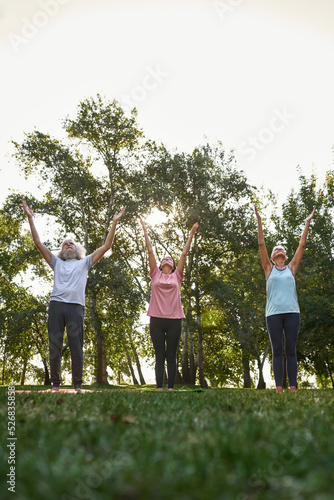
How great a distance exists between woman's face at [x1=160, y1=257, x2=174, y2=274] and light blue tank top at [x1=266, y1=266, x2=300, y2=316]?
5.70ft

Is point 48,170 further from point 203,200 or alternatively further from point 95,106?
point 203,200

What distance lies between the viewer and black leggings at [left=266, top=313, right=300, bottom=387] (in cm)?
663

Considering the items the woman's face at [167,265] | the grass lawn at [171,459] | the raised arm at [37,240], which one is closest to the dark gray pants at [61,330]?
the raised arm at [37,240]

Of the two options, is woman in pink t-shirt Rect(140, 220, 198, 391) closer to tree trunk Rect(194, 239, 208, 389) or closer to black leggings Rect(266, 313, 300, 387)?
black leggings Rect(266, 313, 300, 387)

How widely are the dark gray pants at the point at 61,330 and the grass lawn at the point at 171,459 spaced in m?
3.74

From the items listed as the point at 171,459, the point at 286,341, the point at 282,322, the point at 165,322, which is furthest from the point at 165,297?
the point at 171,459

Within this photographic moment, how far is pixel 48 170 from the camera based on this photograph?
22.8 m

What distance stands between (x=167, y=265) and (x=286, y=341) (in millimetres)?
2391

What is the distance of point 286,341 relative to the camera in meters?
6.59

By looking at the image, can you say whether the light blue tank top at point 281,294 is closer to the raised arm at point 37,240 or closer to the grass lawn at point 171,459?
the raised arm at point 37,240

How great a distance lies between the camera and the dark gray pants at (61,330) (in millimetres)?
6070

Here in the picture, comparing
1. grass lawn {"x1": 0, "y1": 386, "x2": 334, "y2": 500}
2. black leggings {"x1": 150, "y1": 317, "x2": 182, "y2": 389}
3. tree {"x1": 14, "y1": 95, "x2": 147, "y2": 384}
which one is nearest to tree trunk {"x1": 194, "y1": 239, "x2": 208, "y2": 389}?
tree {"x1": 14, "y1": 95, "x2": 147, "y2": 384}

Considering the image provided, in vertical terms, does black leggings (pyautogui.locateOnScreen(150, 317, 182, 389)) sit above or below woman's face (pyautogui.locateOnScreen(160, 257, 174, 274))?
below

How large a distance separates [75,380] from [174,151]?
2011 cm
